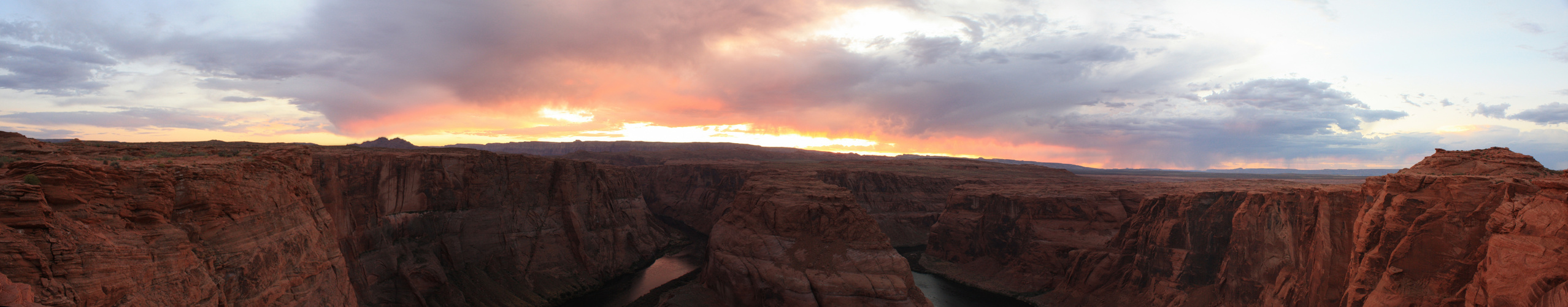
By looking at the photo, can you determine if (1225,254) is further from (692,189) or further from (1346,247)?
(692,189)

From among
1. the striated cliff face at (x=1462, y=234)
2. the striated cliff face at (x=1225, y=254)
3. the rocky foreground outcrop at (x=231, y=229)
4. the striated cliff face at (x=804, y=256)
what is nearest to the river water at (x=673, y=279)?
the striated cliff face at (x=1225, y=254)

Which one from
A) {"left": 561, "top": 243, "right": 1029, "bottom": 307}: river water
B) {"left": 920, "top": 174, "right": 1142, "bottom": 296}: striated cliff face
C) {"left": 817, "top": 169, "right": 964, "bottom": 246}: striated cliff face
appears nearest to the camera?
{"left": 561, "top": 243, "right": 1029, "bottom": 307}: river water

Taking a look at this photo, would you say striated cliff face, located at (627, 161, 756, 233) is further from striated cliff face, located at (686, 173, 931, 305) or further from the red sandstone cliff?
striated cliff face, located at (686, 173, 931, 305)

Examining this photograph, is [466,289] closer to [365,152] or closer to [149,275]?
[365,152]

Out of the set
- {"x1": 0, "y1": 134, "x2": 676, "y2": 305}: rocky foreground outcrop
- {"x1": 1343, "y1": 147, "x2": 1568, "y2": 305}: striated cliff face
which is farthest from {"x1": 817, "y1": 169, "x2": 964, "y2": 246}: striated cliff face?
{"x1": 1343, "y1": 147, "x2": 1568, "y2": 305}: striated cliff face

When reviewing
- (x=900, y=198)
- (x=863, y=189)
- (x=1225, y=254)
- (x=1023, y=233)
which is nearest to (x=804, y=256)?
(x=1225, y=254)
